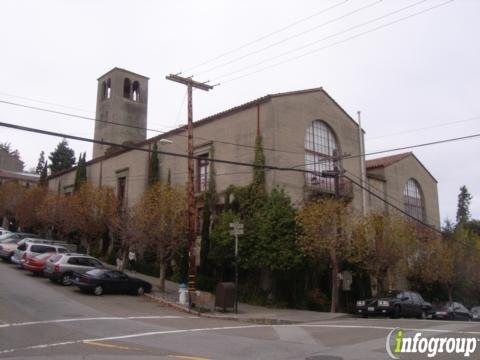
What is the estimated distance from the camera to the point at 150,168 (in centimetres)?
3553

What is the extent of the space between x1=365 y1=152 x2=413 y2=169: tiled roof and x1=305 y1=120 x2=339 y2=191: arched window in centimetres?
723

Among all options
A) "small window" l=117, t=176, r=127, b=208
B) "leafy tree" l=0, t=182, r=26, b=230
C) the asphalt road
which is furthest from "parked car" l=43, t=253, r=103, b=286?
"leafy tree" l=0, t=182, r=26, b=230

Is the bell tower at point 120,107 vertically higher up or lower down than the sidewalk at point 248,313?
higher up

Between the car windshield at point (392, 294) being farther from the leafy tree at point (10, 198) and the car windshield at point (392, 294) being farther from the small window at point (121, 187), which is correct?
the leafy tree at point (10, 198)

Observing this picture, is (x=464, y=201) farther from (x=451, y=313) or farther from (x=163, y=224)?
(x=163, y=224)

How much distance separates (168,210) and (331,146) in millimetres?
12106

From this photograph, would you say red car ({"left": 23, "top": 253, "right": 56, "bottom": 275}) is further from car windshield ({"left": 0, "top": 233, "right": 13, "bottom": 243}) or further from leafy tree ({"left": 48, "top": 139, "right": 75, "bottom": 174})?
leafy tree ({"left": 48, "top": 139, "right": 75, "bottom": 174})

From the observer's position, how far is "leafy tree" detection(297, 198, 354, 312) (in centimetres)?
2352

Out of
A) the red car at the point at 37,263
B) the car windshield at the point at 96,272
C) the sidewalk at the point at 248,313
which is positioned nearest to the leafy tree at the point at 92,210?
the red car at the point at 37,263

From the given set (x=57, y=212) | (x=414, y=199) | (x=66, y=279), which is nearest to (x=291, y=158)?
(x=66, y=279)

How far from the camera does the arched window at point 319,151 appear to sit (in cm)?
2922

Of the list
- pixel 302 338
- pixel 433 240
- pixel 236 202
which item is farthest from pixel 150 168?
pixel 302 338

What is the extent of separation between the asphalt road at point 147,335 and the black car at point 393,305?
6.91m

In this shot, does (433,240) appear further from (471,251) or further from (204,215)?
(204,215)
